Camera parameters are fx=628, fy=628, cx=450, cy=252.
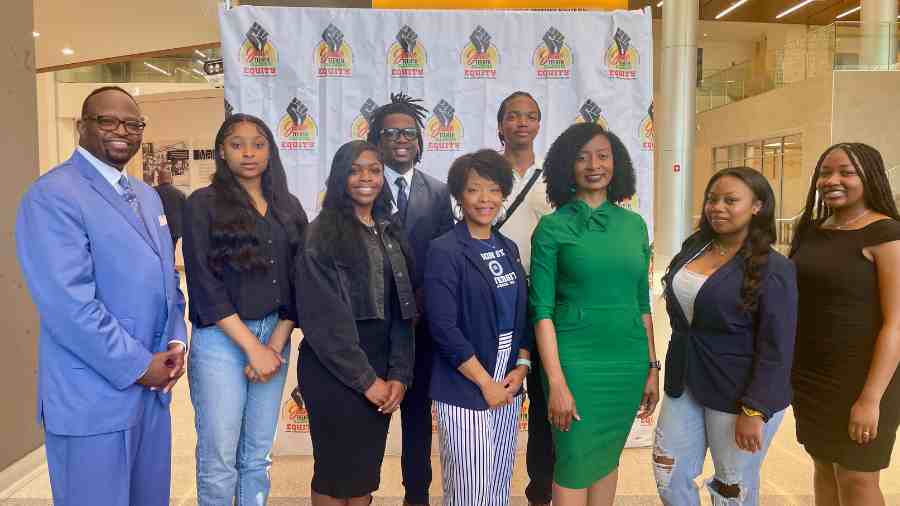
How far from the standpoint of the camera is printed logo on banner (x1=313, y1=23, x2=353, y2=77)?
334 centimetres

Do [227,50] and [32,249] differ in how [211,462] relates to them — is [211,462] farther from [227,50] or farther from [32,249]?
[227,50]

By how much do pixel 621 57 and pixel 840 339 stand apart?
186 cm

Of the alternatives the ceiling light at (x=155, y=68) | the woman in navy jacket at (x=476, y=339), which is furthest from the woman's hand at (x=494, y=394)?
the ceiling light at (x=155, y=68)

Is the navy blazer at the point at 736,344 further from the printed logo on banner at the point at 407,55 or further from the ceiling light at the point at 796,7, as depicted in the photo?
the ceiling light at the point at 796,7

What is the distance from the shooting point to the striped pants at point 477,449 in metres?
2.10

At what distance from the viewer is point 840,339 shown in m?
2.23

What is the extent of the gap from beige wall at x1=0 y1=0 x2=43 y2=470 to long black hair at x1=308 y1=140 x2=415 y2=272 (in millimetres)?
2249

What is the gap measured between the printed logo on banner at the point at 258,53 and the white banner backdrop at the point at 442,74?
0.01m

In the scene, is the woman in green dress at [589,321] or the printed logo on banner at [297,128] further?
the printed logo on banner at [297,128]

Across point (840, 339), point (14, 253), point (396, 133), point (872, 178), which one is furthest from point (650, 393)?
point (14, 253)

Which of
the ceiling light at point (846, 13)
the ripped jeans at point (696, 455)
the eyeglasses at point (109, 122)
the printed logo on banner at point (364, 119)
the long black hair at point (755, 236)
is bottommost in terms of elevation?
the ripped jeans at point (696, 455)

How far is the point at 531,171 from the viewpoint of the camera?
131 inches

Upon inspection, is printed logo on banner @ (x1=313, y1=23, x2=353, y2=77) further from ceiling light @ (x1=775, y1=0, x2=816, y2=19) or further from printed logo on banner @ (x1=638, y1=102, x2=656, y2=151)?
ceiling light @ (x1=775, y1=0, x2=816, y2=19)

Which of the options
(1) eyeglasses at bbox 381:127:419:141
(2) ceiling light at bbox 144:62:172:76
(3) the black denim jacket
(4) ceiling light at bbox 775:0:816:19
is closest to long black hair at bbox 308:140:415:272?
(3) the black denim jacket
